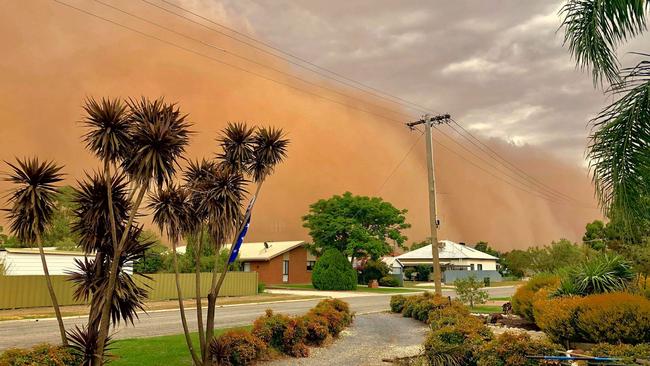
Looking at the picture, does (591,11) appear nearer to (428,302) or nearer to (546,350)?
(546,350)

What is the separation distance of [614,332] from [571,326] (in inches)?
42.9

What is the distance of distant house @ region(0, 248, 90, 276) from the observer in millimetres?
33688

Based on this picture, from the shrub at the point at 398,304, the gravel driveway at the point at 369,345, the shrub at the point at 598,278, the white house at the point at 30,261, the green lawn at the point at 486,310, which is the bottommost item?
the green lawn at the point at 486,310

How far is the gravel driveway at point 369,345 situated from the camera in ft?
45.8

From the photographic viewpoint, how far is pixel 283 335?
48.5 feet

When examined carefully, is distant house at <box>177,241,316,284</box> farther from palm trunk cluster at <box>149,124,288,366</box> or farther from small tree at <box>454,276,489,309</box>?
palm trunk cluster at <box>149,124,288,366</box>

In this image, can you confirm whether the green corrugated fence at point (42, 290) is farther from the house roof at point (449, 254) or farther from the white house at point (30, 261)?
the house roof at point (449, 254)

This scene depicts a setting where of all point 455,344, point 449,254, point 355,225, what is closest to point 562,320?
point 455,344

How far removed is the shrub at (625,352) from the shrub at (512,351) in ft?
3.18

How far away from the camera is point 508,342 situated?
460 inches

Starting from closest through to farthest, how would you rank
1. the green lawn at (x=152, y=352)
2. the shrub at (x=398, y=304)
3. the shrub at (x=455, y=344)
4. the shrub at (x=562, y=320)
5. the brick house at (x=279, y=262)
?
the green lawn at (x=152, y=352) → the shrub at (x=455, y=344) → the shrub at (x=562, y=320) → the shrub at (x=398, y=304) → the brick house at (x=279, y=262)

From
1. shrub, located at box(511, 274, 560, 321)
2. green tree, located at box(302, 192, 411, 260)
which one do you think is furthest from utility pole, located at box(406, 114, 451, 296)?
green tree, located at box(302, 192, 411, 260)

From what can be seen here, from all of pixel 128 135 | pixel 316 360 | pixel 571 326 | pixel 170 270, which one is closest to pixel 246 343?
pixel 316 360

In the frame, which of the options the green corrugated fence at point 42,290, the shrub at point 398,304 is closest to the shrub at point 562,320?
the shrub at point 398,304
